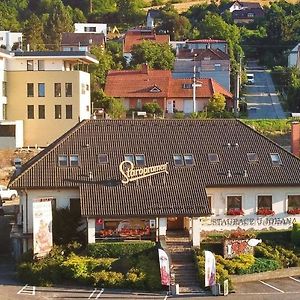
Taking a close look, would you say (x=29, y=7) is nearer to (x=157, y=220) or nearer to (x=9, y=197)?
(x=9, y=197)

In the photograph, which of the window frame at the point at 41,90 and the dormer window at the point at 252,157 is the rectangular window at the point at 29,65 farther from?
the dormer window at the point at 252,157

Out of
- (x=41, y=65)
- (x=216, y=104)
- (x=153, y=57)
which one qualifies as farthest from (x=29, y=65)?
(x=153, y=57)

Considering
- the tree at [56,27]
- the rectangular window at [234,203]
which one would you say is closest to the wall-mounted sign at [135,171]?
the rectangular window at [234,203]

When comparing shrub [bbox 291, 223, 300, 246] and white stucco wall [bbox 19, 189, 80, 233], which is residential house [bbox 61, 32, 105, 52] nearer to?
white stucco wall [bbox 19, 189, 80, 233]

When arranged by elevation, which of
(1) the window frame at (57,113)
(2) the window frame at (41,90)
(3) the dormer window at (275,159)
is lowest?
(3) the dormer window at (275,159)

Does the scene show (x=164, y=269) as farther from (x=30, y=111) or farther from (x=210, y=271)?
(x=30, y=111)

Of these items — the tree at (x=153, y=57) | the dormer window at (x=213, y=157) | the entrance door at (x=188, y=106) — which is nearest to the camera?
the dormer window at (x=213, y=157)

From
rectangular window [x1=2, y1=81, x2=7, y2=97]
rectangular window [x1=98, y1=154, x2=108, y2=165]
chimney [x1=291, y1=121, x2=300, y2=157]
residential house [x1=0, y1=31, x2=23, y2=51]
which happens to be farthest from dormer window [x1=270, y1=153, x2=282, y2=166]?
residential house [x1=0, y1=31, x2=23, y2=51]
